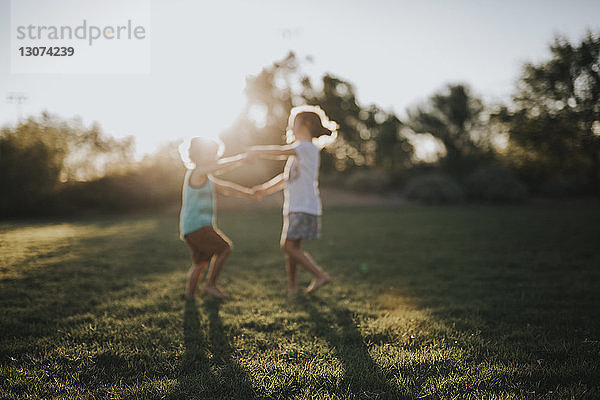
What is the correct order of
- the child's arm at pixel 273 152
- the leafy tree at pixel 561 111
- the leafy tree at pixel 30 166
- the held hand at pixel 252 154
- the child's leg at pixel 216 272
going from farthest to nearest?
1. the leafy tree at pixel 30 166
2. the leafy tree at pixel 561 111
3. the child's leg at pixel 216 272
4. the held hand at pixel 252 154
5. the child's arm at pixel 273 152

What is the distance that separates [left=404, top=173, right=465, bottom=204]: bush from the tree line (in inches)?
2.5

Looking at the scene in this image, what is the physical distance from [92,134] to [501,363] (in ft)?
121

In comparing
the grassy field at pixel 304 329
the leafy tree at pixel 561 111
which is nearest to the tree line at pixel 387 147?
the leafy tree at pixel 561 111

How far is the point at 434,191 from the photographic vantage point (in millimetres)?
21156

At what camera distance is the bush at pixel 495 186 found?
2156 cm

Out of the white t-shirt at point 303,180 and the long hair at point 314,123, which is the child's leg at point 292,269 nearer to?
the white t-shirt at point 303,180

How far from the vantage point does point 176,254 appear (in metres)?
6.89

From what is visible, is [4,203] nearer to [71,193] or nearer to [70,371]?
[71,193]

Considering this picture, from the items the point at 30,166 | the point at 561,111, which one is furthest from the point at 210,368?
the point at 30,166

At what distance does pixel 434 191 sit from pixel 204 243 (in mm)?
19471

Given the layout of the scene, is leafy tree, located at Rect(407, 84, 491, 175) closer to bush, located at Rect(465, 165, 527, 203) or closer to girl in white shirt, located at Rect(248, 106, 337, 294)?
bush, located at Rect(465, 165, 527, 203)

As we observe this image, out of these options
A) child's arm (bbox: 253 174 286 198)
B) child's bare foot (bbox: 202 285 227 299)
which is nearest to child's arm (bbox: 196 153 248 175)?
child's arm (bbox: 253 174 286 198)

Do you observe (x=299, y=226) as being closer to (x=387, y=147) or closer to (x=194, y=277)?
(x=194, y=277)

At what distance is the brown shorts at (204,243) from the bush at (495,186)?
71.7 feet
